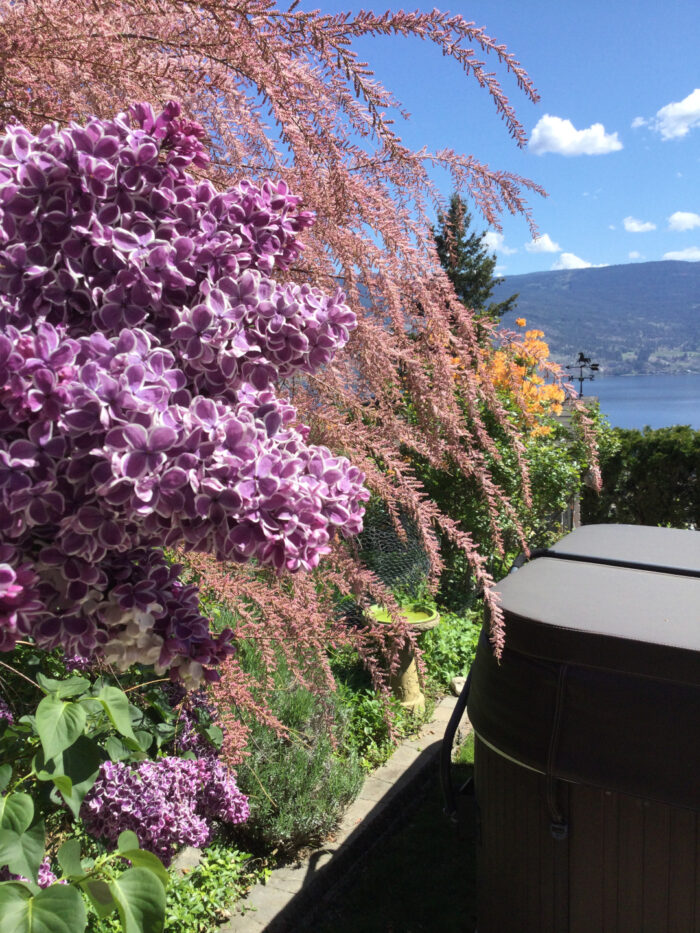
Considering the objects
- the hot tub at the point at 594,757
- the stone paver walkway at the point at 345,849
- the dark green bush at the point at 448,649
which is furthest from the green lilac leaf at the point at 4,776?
the dark green bush at the point at 448,649

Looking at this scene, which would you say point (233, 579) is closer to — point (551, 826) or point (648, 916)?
point (551, 826)

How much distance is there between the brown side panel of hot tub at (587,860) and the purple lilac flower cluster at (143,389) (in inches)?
55.0

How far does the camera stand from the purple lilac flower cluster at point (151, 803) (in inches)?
61.5

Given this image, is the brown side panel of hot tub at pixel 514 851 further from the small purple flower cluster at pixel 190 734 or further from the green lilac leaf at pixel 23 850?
the green lilac leaf at pixel 23 850

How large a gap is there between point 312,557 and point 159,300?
350 mm

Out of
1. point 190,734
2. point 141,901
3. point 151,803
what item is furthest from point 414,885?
point 141,901

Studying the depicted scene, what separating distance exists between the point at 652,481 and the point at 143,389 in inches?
310

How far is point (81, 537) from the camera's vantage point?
2.53ft

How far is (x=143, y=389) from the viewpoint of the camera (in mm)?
713

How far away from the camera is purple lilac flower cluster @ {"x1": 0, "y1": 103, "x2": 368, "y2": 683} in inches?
27.8

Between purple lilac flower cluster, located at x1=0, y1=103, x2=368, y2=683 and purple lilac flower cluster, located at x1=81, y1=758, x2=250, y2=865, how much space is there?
861 millimetres

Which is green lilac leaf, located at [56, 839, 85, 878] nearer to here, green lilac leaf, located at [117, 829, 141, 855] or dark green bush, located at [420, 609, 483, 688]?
green lilac leaf, located at [117, 829, 141, 855]

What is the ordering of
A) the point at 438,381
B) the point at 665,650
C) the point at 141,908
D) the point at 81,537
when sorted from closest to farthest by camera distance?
the point at 81,537 → the point at 141,908 → the point at 438,381 → the point at 665,650

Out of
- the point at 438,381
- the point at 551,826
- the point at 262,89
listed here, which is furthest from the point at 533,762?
the point at 262,89
